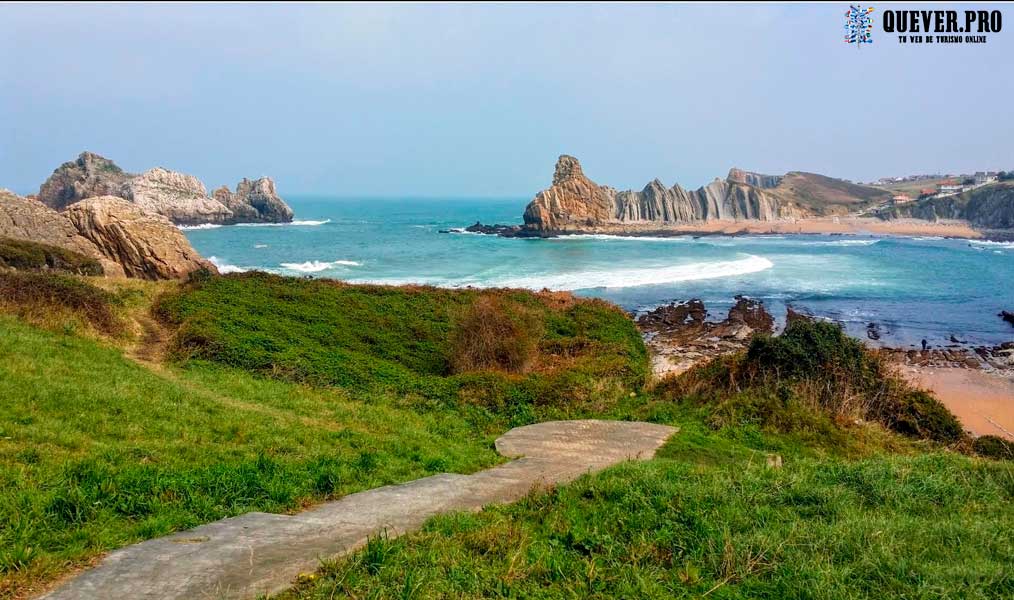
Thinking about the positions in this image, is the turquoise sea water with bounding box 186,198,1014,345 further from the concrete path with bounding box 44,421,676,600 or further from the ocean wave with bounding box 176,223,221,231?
the concrete path with bounding box 44,421,676,600

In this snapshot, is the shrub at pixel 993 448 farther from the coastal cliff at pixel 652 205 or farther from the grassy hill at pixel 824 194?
the grassy hill at pixel 824 194

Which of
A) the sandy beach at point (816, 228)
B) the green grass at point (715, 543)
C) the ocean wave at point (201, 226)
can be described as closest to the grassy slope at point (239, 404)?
the green grass at point (715, 543)

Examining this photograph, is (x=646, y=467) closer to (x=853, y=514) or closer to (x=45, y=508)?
(x=853, y=514)

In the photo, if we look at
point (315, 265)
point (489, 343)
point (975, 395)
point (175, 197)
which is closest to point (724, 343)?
point (975, 395)

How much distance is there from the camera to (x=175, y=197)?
8612 cm

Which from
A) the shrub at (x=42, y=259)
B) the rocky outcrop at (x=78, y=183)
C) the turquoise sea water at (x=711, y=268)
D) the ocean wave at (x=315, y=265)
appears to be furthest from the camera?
the rocky outcrop at (x=78, y=183)

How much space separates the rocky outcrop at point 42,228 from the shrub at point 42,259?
0.95 m

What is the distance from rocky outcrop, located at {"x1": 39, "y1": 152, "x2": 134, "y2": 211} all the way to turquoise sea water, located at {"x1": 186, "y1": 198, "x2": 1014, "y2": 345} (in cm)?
1568

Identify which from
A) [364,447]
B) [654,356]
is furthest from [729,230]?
[364,447]

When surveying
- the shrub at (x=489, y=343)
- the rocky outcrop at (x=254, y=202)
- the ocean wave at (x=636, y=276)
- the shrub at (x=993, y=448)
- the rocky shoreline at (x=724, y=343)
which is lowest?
the rocky shoreline at (x=724, y=343)

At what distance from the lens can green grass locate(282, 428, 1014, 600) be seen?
405 cm

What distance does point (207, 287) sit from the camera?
19328 millimetres

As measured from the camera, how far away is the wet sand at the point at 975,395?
1655 centimetres

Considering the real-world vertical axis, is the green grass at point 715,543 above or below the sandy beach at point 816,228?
below
